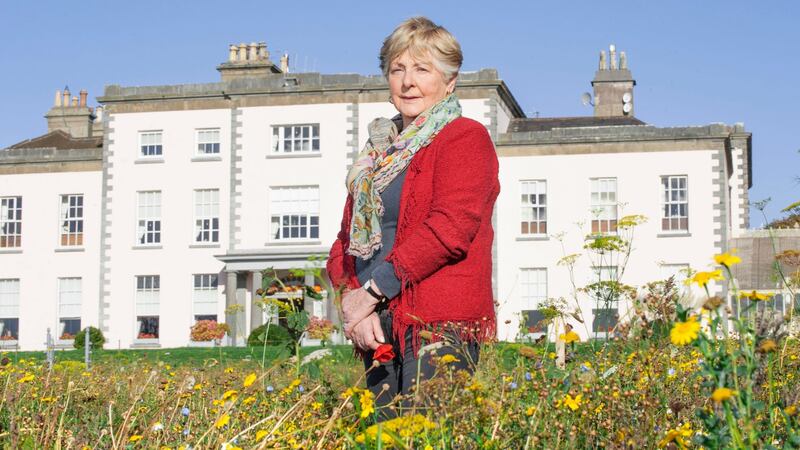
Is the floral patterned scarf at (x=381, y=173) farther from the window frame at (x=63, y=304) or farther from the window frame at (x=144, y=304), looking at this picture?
the window frame at (x=63, y=304)

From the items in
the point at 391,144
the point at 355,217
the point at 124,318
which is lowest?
the point at 124,318

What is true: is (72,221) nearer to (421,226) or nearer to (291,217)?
(291,217)

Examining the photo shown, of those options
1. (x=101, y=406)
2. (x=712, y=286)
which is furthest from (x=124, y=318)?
(x=101, y=406)

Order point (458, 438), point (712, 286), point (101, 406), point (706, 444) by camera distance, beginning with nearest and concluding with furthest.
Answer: point (706, 444), point (458, 438), point (101, 406), point (712, 286)

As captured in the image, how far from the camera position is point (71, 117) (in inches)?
1593

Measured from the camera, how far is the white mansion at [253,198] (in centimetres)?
3025

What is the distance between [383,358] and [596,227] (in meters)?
28.1

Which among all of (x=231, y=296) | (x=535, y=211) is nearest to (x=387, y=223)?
(x=535, y=211)

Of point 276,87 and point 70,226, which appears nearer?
point 276,87

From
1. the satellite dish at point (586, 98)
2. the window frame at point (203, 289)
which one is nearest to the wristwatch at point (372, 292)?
the window frame at point (203, 289)

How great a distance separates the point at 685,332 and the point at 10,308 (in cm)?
3470

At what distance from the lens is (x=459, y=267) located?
343cm

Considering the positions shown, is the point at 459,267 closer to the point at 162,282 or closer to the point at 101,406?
the point at 101,406

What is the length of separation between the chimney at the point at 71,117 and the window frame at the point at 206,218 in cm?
1029
